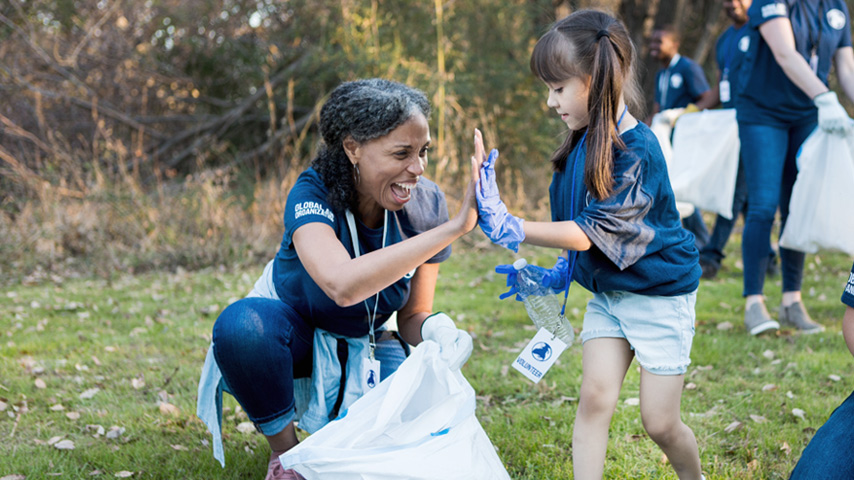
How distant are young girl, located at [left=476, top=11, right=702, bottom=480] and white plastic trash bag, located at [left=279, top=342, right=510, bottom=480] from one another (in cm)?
33

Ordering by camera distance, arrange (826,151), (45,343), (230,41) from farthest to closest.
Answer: (230,41)
(45,343)
(826,151)

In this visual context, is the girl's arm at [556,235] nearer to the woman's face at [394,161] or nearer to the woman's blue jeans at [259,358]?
the woman's face at [394,161]

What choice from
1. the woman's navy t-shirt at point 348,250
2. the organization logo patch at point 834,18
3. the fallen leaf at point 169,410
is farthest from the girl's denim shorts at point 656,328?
the organization logo patch at point 834,18

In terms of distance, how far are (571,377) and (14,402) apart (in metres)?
2.24

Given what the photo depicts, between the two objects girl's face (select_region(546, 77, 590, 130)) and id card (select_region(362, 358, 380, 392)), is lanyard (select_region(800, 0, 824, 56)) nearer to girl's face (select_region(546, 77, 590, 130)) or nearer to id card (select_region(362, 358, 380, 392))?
girl's face (select_region(546, 77, 590, 130))

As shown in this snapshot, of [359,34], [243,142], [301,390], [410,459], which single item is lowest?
[243,142]

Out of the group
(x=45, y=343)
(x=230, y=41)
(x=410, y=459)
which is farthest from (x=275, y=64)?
(x=410, y=459)

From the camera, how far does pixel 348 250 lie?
2139 mm

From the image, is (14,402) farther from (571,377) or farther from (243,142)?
(243,142)

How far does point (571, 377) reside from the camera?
299 cm

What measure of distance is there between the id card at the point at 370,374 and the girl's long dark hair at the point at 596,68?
33.6 inches

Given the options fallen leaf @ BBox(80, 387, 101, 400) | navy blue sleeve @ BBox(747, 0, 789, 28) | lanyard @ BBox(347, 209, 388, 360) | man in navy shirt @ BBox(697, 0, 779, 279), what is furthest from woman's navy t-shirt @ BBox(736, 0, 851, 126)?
fallen leaf @ BBox(80, 387, 101, 400)

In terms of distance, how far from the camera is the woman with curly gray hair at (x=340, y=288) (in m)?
1.92

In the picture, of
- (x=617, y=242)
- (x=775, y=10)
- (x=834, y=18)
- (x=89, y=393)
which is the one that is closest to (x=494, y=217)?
(x=617, y=242)
